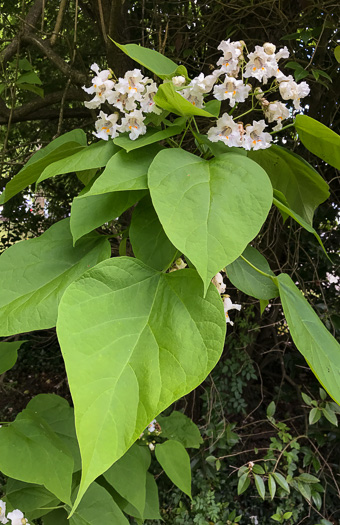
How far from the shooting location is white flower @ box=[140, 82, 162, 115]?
0.50 meters

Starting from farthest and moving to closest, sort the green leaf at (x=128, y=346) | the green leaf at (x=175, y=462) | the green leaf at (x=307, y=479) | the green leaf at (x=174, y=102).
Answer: the green leaf at (x=307, y=479), the green leaf at (x=175, y=462), the green leaf at (x=174, y=102), the green leaf at (x=128, y=346)

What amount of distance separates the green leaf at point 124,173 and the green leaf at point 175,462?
75 centimetres

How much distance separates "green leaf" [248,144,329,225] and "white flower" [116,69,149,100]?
0.63ft

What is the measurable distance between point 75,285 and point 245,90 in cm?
30

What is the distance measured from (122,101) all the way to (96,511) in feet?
2.15

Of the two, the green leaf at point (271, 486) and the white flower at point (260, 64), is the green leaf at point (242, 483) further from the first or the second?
the white flower at point (260, 64)

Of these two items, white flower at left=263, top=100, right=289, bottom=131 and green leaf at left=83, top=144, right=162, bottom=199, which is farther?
white flower at left=263, top=100, right=289, bottom=131

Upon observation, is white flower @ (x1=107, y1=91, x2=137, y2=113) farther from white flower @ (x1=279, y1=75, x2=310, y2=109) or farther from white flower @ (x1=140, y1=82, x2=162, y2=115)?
white flower @ (x1=279, y1=75, x2=310, y2=109)

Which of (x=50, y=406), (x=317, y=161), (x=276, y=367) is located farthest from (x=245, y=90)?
(x=276, y=367)

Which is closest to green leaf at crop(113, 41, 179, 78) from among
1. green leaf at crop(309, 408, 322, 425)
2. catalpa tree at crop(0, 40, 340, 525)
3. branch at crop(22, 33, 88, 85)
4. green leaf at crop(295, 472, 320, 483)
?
catalpa tree at crop(0, 40, 340, 525)

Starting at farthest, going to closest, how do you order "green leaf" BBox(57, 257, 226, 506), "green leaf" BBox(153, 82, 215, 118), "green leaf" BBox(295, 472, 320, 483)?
1. "green leaf" BBox(295, 472, 320, 483)
2. "green leaf" BBox(153, 82, 215, 118)
3. "green leaf" BBox(57, 257, 226, 506)

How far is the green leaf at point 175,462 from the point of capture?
0.94 metres

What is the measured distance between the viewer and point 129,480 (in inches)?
A: 31.3

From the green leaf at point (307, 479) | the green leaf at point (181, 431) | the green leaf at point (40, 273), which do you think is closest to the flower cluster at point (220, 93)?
the green leaf at point (40, 273)
